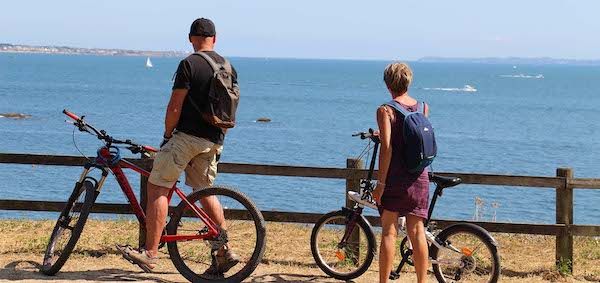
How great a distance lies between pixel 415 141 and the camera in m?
6.38

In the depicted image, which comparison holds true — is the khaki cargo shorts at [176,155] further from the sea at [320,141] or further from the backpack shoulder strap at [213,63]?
the sea at [320,141]

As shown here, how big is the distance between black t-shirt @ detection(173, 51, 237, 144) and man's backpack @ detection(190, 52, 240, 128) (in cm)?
3

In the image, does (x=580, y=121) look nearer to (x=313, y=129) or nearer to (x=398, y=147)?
(x=313, y=129)

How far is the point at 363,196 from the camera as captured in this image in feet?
24.3

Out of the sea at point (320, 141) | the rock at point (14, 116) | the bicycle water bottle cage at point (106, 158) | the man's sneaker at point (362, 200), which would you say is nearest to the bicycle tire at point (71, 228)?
the bicycle water bottle cage at point (106, 158)

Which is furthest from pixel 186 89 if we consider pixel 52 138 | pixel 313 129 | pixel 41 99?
pixel 41 99

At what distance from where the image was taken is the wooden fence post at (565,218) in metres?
7.95

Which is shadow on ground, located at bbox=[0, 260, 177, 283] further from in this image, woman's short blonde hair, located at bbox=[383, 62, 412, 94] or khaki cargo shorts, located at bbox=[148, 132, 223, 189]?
woman's short blonde hair, located at bbox=[383, 62, 412, 94]

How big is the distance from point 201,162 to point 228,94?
62 cm

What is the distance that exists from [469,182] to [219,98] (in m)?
2.41

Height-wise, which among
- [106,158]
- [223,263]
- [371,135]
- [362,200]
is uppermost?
[371,135]

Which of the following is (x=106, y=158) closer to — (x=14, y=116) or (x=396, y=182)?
(x=396, y=182)

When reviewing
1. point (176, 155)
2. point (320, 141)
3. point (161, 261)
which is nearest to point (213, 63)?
point (176, 155)

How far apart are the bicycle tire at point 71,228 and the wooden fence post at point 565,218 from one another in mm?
3898
